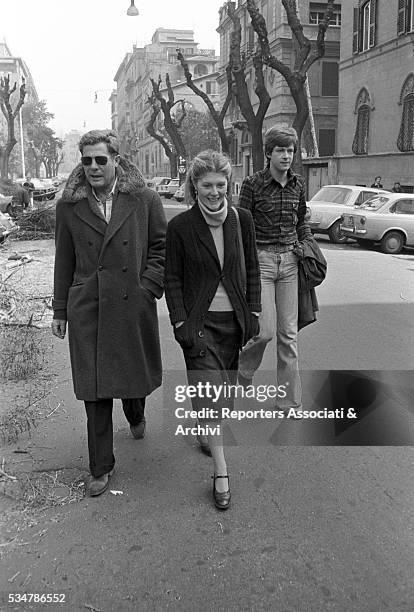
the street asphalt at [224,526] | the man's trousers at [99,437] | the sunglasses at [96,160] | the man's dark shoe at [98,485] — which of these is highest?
the sunglasses at [96,160]

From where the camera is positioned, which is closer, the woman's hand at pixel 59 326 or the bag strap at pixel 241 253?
the bag strap at pixel 241 253

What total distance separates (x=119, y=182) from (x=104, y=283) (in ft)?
1.90

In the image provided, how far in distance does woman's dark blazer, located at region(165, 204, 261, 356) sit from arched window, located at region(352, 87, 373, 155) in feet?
95.6

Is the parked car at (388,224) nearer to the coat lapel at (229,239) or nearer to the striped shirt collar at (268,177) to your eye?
the striped shirt collar at (268,177)

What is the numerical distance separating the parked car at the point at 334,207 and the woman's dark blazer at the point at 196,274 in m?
13.9

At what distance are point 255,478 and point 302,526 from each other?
592mm

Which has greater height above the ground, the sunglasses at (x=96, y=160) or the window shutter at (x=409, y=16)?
the window shutter at (x=409, y=16)

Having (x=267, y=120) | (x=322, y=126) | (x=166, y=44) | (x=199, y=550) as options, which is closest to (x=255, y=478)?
(x=199, y=550)

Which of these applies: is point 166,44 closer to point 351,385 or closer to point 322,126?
point 322,126

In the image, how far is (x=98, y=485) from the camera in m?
3.68

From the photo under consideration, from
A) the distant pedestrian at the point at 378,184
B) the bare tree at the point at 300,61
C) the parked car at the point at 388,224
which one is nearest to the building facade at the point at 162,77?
the distant pedestrian at the point at 378,184

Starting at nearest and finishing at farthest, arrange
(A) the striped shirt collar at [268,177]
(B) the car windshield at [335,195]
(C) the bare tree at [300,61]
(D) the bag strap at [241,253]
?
1. (D) the bag strap at [241,253]
2. (A) the striped shirt collar at [268,177]
3. (B) the car windshield at [335,195]
4. (C) the bare tree at [300,61]

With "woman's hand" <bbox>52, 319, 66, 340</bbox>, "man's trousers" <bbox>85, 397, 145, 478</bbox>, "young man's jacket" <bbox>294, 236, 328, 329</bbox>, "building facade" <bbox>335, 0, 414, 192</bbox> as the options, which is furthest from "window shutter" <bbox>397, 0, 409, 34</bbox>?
"man's trousers" <bbox>85, 397, 145, 478</bbox>

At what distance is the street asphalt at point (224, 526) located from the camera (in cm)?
277
